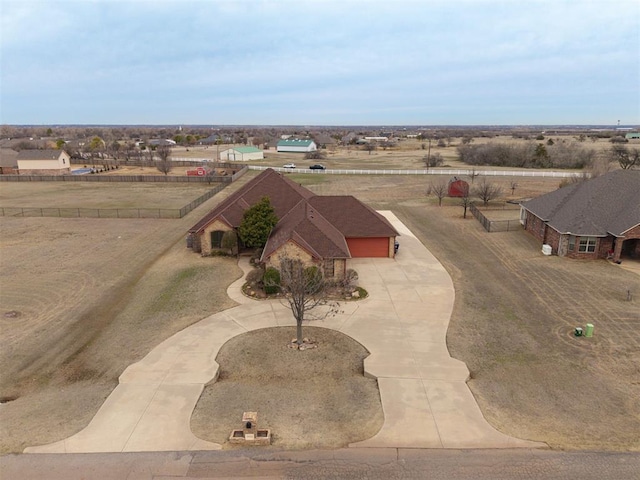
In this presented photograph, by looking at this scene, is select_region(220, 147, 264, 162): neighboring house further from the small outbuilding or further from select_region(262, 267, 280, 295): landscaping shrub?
select_region(262, 267, 280, 295): landscaping shrub

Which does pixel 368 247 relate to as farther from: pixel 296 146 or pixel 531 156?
pixel 296 146

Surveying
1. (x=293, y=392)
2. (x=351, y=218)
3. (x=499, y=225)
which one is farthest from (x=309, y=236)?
(x=499, y=225)

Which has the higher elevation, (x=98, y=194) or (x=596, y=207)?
(x=596, y=207)

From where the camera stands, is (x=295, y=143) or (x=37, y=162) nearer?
(x=37, y=162)

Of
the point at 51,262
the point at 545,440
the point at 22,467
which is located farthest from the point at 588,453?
the point at 51,262

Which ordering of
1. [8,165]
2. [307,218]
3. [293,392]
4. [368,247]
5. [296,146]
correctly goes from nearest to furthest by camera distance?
1. [293,392]
2. [307,218]
3. [368,247]
4. [8,165]
5. [296,146]

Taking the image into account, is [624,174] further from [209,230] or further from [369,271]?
[209,230]
